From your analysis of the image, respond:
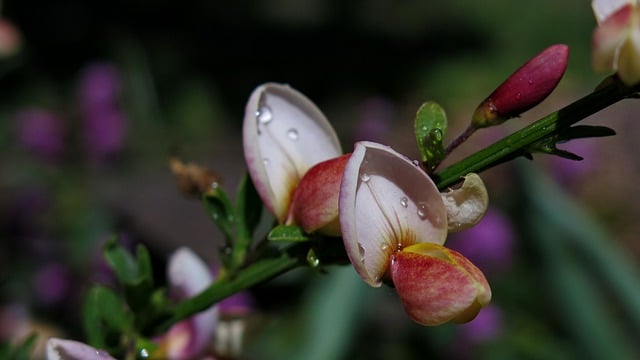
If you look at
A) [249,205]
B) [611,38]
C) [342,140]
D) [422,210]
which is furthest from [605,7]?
[342,140]

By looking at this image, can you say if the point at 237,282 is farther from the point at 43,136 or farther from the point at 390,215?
the point at 43,136

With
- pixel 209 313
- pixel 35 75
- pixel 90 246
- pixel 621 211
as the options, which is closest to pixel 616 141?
pixel 621 211

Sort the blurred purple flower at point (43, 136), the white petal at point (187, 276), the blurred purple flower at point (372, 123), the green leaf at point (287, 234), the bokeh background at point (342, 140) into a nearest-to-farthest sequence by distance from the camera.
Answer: the green leaf at point (287, 234) → the white petal at point (187, 276) → the bokeh background at point (342, 140) → the blurred purple flower at point (372, 123) → the blurred purple flower at point (43, 136)

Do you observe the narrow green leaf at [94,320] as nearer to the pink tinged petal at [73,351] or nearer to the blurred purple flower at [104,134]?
the pink tinged petal at [73,351]

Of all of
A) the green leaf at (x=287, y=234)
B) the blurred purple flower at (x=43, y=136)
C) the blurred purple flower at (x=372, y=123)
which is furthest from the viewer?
the blurred purple flower at (x=43, y=136)

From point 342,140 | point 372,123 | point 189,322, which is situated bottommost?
point 342,140

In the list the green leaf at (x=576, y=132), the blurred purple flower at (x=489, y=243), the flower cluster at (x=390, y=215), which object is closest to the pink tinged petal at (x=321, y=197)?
the flower cluster at (x=390, y=215)

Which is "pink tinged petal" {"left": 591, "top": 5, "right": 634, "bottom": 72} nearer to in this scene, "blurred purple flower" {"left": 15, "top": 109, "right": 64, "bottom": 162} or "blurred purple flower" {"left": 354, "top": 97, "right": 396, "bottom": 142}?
"blurred purple flower" {"left": 354, "top": 97, "right": 396, "bottom": 142}

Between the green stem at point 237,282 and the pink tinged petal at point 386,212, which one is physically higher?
the pink tinged petal at point 386,212

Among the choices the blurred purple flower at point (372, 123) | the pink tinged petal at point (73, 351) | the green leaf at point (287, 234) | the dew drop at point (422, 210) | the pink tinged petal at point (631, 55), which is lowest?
the blurred purple flower at point (372, 123)
